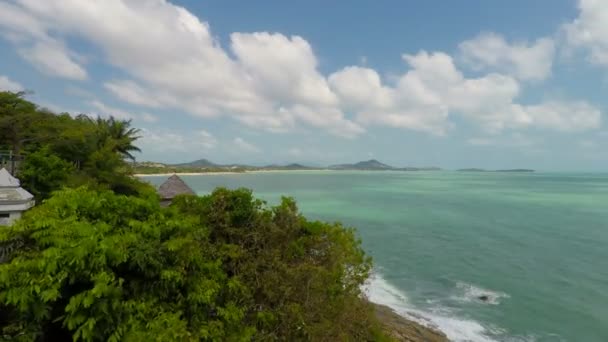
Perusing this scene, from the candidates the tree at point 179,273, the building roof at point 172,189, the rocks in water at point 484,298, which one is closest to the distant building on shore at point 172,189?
the building roof at point 172,189

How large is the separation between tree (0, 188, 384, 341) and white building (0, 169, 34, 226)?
2.43m

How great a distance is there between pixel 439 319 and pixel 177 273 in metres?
12.5

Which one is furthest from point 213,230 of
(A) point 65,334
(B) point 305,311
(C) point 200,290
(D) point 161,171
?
(D) point 161,171

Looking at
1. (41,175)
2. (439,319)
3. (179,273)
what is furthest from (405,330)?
(41,175)

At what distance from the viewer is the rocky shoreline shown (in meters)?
12.1

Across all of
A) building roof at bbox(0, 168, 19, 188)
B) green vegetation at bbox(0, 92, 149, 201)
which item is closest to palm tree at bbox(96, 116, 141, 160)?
green vegetation at bbox(0, 92, 149, 201)

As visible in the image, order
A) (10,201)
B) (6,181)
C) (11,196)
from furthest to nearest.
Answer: (6,181) < (11,196) < (10,201)

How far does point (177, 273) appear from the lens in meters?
5.90

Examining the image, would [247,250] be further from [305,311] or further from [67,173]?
[67,173]

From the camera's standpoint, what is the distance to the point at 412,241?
2748 cm

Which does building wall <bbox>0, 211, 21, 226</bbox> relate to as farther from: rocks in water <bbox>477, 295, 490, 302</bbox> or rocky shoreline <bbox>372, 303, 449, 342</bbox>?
rocks in water <bbox>477, 295, 490, 302</bbox>

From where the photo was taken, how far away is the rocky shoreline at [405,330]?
12115mm

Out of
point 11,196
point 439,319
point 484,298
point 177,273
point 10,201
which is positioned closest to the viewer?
→ point 177,273

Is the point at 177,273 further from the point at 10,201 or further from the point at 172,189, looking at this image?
the point at 172,189
